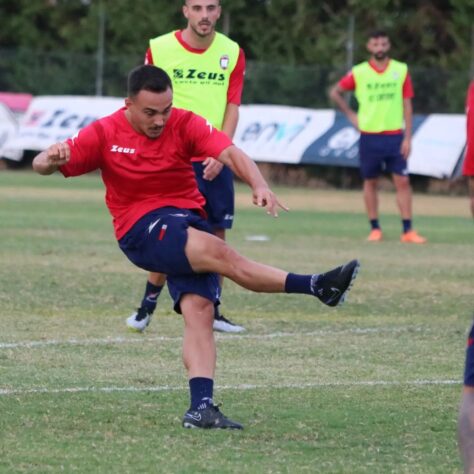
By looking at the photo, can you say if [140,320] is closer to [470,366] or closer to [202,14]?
[202,14]

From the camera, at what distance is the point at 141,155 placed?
720 centimetres

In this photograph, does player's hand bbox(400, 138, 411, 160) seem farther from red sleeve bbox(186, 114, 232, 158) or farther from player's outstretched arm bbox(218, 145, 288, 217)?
player's outstretched arm bbox(218, 145, 288, 217)

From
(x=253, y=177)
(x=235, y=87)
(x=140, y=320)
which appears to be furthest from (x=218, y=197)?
(x=253, y=177)

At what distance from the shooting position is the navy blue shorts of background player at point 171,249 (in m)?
7.00

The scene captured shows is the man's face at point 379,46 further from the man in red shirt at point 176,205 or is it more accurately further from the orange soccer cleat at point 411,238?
the man in red shirt at point 176,205

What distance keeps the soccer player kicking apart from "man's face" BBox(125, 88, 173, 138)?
2.23 metres

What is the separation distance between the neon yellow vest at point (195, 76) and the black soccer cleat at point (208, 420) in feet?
13.2

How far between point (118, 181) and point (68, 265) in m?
6.79

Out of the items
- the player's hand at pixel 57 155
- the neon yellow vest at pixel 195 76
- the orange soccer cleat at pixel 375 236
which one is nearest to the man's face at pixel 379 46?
the orange soccer cleat at pixel 375 236

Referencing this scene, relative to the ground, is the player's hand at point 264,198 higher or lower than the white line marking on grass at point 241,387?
higher

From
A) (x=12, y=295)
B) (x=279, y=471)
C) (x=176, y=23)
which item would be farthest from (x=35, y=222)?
(x=176, y=23)

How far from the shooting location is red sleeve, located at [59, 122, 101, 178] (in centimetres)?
712

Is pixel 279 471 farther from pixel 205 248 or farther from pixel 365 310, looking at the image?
pixel 365 310

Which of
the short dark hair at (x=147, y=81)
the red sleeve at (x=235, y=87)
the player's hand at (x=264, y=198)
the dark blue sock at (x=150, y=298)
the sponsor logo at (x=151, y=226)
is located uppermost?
the short dark hair at (x=147, y=81)
